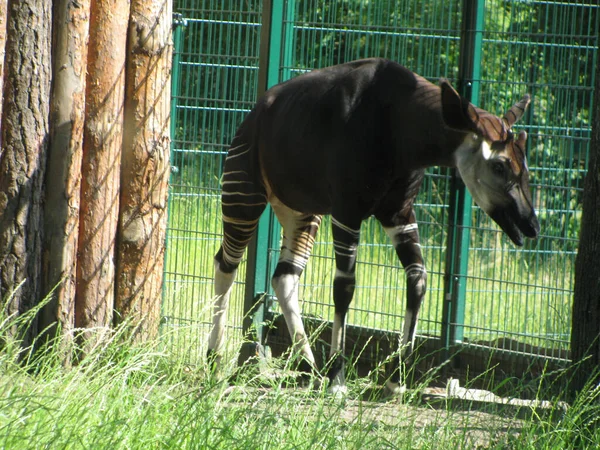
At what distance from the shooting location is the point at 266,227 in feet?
20.6

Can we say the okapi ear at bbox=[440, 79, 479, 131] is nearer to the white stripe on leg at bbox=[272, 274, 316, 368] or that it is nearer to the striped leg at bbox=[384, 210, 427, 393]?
the striped leg at bbox=[384, 210, 427, 393]

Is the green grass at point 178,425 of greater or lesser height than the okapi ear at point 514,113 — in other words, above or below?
below

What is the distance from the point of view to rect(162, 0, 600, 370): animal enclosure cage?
5480 millimetres

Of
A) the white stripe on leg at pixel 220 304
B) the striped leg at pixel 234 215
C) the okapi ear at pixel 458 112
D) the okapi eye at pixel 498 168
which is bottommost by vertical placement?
the white stripe on leg at pixel 220 304

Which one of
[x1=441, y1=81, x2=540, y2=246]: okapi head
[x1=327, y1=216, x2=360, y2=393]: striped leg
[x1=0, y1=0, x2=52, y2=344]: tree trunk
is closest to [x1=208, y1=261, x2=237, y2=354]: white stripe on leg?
[x1=327, y1=216, x2=360, y2=393]: striped leg

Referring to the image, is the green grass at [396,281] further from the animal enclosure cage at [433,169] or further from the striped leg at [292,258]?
the striped leg at [292,258]

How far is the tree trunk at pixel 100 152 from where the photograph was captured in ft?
14.9

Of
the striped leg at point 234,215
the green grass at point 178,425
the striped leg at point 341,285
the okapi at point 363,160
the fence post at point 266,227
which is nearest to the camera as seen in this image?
the green grass at point 178,425

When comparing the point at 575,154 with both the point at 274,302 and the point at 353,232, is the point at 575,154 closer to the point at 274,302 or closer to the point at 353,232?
the point at 353,232

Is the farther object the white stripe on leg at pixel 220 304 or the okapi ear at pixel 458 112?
the white stripe on leg at pixel 220 304

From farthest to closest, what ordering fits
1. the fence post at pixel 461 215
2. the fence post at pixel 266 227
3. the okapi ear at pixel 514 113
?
1. the fence post at pixel 266 227
2. the fence post at pixel 461 215
3. the okapi ear at pixel 514 113

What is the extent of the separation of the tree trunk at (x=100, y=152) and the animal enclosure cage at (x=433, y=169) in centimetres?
54

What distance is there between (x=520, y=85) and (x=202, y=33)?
2.27 meters

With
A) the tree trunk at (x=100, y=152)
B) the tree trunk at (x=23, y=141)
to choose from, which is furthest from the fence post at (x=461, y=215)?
the tree trunk at (x=23, y=141)
